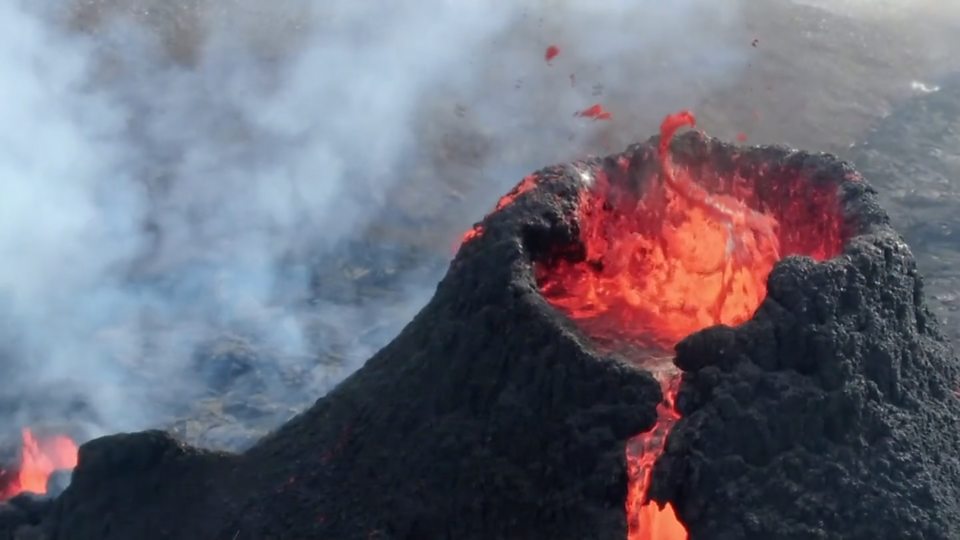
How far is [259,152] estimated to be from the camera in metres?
9.15

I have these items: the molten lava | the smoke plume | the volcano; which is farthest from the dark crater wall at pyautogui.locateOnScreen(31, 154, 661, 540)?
the smoke plume

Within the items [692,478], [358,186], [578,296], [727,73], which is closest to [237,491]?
[578,296]

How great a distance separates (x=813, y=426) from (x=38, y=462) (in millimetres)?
4034

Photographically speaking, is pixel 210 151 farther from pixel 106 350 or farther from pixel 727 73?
pixel 727 73

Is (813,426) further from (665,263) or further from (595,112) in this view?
(595,112)

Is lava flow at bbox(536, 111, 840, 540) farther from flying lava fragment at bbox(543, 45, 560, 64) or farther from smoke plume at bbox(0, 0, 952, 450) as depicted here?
flying lava fragment at bbox(543, 45, 560, 64)

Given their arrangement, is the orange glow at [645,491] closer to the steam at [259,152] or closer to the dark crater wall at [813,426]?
the dark crater wall at [813,426]

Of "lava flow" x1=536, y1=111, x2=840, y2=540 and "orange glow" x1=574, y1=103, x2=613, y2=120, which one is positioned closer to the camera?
"lava flow" x1=536, y1=111, x2=840, y2=540

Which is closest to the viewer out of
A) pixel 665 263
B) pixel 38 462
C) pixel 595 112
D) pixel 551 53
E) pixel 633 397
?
pixel 633 397

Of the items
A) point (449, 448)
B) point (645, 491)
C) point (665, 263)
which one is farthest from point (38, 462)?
point (645, 491)

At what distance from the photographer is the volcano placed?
312 cm

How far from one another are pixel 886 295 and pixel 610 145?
672 centimetres

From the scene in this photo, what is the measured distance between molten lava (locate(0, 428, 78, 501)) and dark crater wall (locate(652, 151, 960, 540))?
3547 mm

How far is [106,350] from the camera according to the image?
6797 mm
